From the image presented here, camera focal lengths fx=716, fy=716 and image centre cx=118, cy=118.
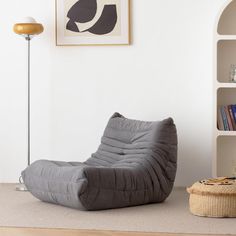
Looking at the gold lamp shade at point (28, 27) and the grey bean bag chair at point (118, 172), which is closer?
the grey bean bag chair at point (118, 172)

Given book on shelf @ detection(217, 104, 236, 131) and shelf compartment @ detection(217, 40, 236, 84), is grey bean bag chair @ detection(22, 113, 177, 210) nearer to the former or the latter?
book on shelf @ detection(217, 104, 236, 131)

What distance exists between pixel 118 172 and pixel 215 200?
0.80 meters

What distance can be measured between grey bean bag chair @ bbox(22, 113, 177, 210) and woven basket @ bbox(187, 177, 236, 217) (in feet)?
1.81

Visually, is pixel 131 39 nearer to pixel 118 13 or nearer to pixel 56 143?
pixel 118 13

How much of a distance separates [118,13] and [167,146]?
1502 millimetres

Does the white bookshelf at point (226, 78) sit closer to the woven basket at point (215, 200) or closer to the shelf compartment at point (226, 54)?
the shelf compartment at point (226, 54)

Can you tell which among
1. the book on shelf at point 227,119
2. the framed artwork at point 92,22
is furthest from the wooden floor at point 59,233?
the framed artwork at point 92,22

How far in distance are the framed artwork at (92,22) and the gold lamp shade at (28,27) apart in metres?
0.31

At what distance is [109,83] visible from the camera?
6754 mm

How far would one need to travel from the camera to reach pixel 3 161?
6938mm

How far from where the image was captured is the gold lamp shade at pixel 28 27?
6.47 m

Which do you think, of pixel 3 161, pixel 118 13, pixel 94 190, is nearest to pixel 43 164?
pixel 94 190

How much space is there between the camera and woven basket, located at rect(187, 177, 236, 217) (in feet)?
16.8

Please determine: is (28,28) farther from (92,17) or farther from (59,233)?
(59,233)
